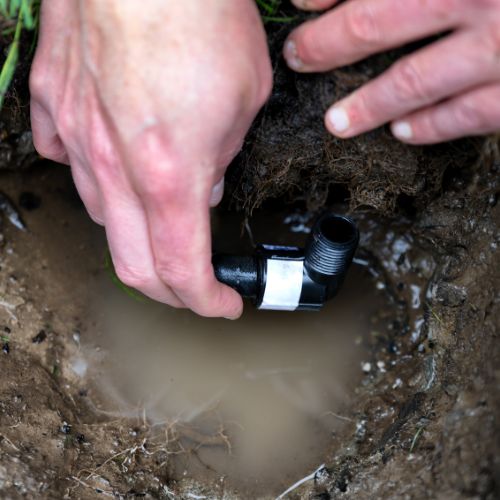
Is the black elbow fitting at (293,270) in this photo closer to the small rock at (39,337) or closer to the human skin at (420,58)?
the human skin at (420,58)

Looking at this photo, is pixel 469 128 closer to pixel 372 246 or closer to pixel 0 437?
pixel 372 246

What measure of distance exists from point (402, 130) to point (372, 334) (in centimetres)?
83

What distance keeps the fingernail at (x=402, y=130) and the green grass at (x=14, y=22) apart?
2.81ft

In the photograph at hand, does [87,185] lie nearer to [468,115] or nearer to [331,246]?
[331,246]

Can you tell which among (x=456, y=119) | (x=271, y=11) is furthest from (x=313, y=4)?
(x=456, y=119)

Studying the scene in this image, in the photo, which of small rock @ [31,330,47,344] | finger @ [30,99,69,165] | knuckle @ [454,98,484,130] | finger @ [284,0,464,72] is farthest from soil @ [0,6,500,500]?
finger @ [30,99,69,165]

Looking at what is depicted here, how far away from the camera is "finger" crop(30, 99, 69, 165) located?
1418 mm

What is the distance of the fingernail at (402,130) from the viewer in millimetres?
1317

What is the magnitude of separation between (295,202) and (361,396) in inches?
26.8

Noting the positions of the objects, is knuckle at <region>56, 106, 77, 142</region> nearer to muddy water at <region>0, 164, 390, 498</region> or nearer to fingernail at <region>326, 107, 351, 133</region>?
fingernail at <region>326, 107, 351, 133</region>

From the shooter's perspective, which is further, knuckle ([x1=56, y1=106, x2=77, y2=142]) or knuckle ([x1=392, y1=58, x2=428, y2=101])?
knuckle ([x1=56, y1=106, x2=77, y2=142])

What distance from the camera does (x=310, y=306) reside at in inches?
67.0

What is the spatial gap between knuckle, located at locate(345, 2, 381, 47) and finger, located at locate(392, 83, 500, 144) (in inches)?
7.9

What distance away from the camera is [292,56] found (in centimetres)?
135
